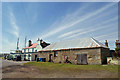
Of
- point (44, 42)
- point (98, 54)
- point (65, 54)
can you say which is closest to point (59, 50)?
point (65, 54)

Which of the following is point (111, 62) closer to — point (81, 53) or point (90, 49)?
point (90, 49)

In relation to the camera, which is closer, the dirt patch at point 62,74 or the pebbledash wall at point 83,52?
the dirt patch at point 62,74

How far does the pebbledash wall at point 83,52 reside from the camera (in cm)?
1638

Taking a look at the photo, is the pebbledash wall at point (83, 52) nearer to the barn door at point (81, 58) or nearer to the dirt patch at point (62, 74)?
the barn door at point (81, 58)

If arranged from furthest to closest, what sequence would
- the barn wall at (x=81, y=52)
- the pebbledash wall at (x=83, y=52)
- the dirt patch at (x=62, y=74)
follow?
the barn wall at (x=81, y=52) → the pebbledash wall at (x=83, y=52) → the dirt patch at (x=62, y=74)

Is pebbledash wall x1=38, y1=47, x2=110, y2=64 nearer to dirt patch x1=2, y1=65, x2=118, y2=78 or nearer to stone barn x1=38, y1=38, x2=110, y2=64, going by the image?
stone barn x1=38, y1=38, x2=110, y2=64

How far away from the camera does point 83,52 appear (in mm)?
18219

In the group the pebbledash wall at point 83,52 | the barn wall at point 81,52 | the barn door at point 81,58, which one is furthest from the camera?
the barn door at point 81,58

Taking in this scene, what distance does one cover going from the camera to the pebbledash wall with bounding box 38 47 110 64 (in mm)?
16375

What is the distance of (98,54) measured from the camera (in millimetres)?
16359

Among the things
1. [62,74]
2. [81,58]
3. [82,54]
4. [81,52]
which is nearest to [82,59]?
[81,58]

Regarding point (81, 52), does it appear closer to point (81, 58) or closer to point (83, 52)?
point (83, 52)

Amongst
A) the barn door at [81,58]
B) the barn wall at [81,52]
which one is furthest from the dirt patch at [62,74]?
the barn door at [81,58]

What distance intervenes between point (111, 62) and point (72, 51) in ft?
25.7
